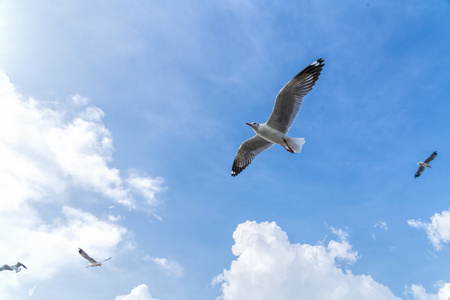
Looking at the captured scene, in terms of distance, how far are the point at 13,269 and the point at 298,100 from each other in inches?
480

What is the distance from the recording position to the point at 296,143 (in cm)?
1115

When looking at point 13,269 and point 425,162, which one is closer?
point 13,269

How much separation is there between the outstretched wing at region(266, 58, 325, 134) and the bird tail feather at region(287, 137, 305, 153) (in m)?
0.61

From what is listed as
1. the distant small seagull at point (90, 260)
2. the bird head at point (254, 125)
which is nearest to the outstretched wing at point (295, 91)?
the bird head at point (254, 125)

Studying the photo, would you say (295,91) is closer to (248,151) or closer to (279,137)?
(279,137)

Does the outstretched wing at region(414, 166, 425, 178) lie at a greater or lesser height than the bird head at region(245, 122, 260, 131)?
greater

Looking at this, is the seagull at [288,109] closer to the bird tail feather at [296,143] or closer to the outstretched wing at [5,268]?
the bird tail feather at [296,143]

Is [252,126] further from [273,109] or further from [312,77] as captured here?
[312,77]

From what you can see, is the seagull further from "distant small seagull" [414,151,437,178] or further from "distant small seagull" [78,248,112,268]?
"distant small seagull" [414,151,437,178]

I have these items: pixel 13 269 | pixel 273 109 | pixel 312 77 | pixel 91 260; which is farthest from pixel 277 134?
pixel 13 269

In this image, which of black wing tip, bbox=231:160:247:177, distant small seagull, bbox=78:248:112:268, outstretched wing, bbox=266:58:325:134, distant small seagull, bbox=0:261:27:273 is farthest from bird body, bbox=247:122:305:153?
distant small seagull, bbox=0:261:27:273

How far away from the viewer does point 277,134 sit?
11.2m

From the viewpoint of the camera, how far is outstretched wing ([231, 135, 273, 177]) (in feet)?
42.2

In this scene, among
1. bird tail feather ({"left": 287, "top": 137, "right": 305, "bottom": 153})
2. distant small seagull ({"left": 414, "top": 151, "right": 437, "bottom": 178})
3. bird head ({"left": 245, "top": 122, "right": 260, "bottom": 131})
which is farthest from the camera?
distant small seagull ({"left": 414, "top": 151, "right": 437, "bottom": 178})
